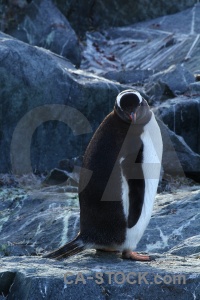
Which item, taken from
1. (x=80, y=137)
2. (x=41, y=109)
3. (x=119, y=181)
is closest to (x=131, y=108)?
(x=119, y=181)

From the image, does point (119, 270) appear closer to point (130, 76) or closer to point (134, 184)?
point (134, 184)

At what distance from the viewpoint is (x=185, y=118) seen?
14.5 metres

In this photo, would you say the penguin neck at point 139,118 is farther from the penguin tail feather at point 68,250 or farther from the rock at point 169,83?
the rock at point 169,83

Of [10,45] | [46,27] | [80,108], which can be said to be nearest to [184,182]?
[80,108]

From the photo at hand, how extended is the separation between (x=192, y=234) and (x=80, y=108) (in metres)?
5.69

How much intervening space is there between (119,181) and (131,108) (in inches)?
21.4

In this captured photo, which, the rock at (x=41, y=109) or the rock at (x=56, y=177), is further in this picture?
the rock at (x=41, y=109)

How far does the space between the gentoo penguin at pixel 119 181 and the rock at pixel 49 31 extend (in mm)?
14098

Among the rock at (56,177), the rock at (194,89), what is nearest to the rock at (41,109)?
the rock at (56,177)

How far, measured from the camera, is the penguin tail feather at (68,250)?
6102 millimetres

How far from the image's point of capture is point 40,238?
8.73 metres

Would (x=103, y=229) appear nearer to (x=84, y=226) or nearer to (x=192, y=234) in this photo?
(x=84, y=226)

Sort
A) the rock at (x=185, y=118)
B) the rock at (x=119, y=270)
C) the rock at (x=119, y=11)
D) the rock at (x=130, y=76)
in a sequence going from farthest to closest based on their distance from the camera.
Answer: the rock at (x=119, y=11) < the rock at (x=130, y=76) < the rock at (x=185, y=118) < the rock at (x=119, y=270)

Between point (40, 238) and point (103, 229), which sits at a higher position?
point (103, 229)
